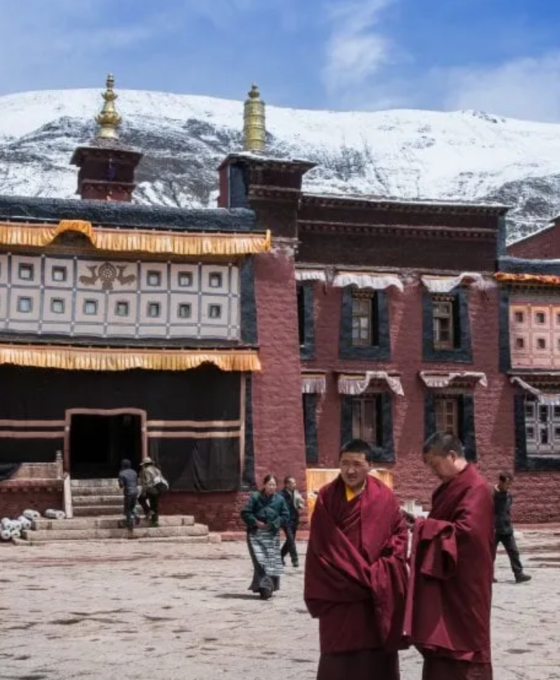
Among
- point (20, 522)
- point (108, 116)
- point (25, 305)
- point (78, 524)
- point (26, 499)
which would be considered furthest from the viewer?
point (108, 116)

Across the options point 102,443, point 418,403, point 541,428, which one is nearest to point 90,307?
point 102,443

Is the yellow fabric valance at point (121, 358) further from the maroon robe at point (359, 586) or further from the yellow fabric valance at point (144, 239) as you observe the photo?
the maroon robe at point (359, 586)

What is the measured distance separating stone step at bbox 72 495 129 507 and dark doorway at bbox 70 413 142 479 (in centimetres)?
188

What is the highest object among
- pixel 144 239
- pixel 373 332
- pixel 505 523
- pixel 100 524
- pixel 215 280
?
pixel 144 239

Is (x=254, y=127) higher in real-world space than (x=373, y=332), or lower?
higher

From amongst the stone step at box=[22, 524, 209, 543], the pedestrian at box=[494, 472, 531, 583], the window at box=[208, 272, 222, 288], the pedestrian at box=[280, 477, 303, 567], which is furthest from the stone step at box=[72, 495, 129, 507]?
the pedestrian at box=[494, 472, 531, 583]

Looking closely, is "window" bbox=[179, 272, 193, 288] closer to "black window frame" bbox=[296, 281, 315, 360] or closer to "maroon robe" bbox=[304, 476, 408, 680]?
"black window frame" bbox=[296, 281, 315, 360]

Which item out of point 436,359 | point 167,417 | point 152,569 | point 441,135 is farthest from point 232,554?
point 441,135

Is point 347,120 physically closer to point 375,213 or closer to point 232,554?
point 375,213

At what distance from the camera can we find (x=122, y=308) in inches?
881

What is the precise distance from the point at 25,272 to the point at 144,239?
2.48 m

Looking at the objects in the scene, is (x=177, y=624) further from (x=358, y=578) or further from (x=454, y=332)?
(x=454, y=332)

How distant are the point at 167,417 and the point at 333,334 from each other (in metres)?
4.72

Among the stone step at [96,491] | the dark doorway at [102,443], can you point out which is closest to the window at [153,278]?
the dark doorway at [102,443]
